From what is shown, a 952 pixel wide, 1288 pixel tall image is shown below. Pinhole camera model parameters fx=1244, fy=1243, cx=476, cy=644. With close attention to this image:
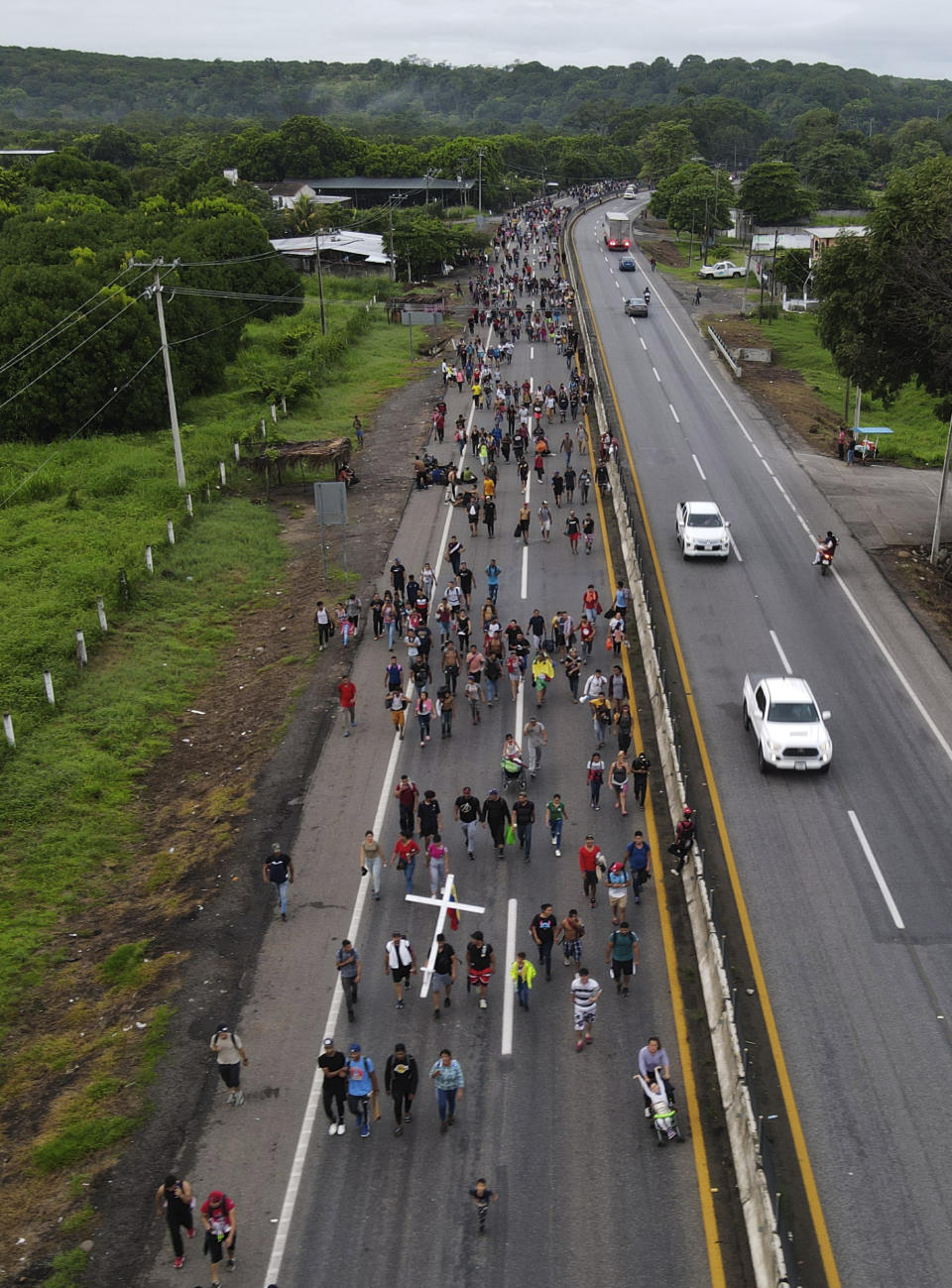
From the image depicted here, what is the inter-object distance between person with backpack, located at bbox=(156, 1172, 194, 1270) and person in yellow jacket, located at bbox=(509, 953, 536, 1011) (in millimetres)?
5194

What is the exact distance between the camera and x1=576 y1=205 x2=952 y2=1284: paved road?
46.4ft

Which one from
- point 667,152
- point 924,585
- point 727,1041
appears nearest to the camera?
point 727,1041

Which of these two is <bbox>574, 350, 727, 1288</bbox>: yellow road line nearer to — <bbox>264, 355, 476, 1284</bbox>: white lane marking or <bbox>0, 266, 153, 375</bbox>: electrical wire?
<bbox>264, 355, 476, 1284</bbox>: white lane marking

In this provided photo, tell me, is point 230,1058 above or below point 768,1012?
above

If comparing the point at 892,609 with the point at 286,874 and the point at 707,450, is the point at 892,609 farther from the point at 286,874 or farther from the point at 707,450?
the point at 286,874

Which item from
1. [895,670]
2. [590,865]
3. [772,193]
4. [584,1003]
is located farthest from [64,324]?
[772,193]

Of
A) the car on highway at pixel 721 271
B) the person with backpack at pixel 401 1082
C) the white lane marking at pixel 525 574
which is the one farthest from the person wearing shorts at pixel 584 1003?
the car on highway at pixel 721 271

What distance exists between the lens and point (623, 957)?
1686 centimetres

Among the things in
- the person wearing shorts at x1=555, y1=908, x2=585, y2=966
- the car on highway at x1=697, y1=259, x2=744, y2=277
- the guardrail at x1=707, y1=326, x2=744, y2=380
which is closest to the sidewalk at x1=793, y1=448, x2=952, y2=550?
the guardrail at x1=707, y1=326, x2=744, y2=380

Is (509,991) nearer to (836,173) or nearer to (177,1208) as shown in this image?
(177,1208)

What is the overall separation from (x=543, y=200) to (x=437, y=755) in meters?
143

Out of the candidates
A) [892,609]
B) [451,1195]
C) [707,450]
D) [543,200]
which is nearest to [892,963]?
[451,1195]

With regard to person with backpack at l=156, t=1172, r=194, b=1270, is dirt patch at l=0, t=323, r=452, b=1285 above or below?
below

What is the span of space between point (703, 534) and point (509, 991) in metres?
20.0
